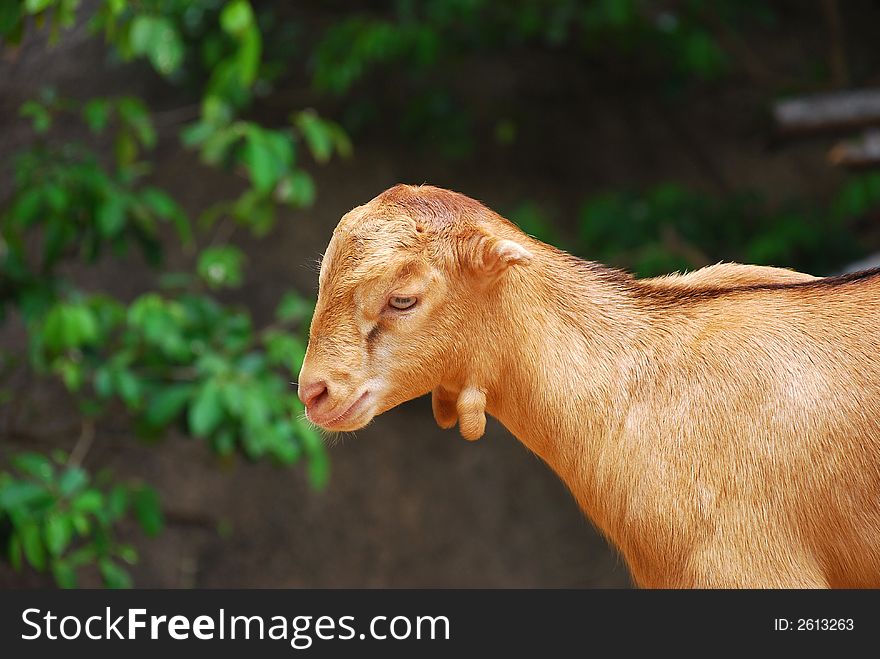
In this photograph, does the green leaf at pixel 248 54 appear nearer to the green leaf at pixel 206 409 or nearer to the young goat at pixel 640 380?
the green leaf at pixel 206 409

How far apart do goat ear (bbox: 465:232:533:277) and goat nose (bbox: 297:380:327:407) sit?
12.9 inches

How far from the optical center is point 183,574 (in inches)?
255

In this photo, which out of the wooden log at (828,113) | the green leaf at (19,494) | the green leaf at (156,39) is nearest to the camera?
the green leaf at (19,494)

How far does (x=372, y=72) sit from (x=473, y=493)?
264 centimetres

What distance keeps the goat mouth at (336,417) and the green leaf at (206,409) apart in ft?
7.64

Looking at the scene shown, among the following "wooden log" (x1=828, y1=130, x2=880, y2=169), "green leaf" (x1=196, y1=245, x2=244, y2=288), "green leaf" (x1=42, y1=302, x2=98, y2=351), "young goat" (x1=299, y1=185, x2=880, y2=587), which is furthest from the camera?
"wooden log" (x1=828, y1=130, x2=880, y2=169)

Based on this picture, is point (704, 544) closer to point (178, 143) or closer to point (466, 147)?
point (466, 147)

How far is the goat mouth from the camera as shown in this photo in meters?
1.91

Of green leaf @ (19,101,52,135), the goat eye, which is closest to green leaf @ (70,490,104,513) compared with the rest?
green leaf @ (19,101,52,135)

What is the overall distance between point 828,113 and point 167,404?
3.38 metres

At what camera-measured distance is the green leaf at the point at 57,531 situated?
377cm

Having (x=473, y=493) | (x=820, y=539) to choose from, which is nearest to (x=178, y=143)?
(x=473, y=493)

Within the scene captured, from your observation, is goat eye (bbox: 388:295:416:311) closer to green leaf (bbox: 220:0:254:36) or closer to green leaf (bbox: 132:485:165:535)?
green leaf (bbox: 220:0:254:36)

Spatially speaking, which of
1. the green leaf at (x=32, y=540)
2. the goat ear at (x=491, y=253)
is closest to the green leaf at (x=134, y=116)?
the green leaf at (x=32, y=540)
